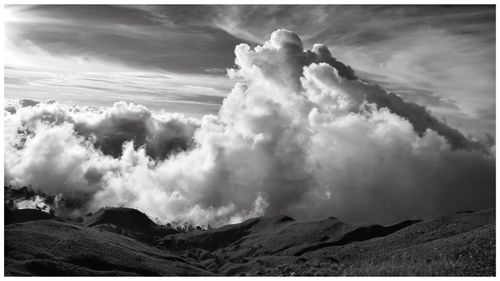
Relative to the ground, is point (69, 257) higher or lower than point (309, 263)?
higher

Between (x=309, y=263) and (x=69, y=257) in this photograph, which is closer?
(x=69, y=257)

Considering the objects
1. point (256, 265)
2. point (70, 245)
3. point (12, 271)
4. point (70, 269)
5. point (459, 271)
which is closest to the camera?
point (459, 271)

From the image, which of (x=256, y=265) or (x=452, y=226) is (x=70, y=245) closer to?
(x=256, y=265)

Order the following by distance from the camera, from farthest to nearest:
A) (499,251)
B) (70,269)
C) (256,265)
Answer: (256,265) → (70,269) → (499,251)

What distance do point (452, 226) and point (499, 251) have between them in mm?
98355

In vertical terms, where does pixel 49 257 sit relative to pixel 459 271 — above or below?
above

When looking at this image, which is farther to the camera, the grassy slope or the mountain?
the grassy slope

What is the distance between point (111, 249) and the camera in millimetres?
91375

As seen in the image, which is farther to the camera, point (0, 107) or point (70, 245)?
point (70, 245)

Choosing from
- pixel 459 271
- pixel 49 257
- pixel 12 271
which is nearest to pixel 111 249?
pixel 49 257

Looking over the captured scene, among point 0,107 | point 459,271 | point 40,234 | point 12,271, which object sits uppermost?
point 0,107

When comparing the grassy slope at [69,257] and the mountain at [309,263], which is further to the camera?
the grassy slope at [69,257]

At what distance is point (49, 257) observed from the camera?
73.7 meters

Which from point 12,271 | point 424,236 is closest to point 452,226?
point 424,236
